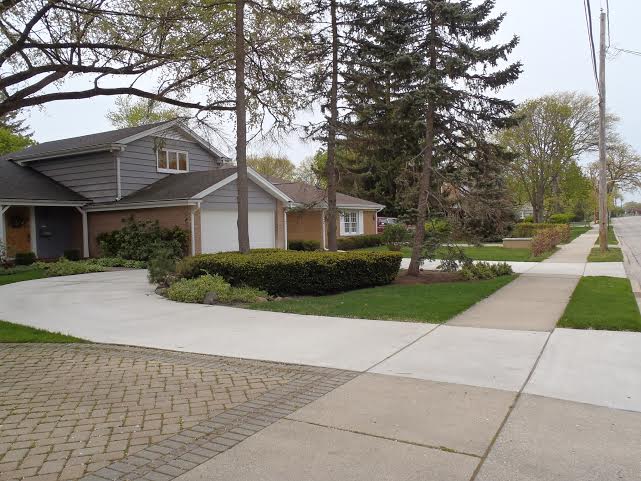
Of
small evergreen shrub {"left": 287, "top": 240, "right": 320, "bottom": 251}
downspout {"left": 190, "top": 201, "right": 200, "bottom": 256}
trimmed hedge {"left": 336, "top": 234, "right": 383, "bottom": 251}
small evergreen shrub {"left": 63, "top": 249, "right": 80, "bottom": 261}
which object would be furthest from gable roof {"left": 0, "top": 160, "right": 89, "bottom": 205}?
trimmed hedge {"left": 336, "top": 234, "right": 383, "bottom": 251}

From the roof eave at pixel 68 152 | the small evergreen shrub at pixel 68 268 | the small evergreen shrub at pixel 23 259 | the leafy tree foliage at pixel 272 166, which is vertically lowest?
the small evergreen shrub at pixel 68 268

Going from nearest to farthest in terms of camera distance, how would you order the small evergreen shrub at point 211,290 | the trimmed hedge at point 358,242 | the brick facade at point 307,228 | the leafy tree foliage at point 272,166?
the small evergreen shrub at point 211,290 < the trimmed hedge at point 358,242 < the brick facade at point 307,228 < the leafy tree foliage at point 272,166

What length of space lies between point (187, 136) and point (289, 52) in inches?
436

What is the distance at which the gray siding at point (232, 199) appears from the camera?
66.8 feet

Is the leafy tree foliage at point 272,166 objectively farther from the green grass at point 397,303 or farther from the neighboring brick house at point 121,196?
the green grass at point 397,303

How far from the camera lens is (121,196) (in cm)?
2139

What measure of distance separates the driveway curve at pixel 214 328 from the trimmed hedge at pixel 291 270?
1.47 m

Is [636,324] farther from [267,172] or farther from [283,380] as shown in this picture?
[267,172]

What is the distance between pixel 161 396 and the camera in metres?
5.00

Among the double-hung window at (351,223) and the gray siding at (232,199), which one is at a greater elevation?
the gray siding at (232,199)

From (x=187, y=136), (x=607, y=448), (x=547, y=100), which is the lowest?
(x=607, y=448)

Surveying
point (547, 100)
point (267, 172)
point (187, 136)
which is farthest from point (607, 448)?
point (267, 172)

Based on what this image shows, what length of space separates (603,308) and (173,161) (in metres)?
19.5


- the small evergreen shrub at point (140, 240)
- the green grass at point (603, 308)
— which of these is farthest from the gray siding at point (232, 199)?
the green grass at point (603, 308)
